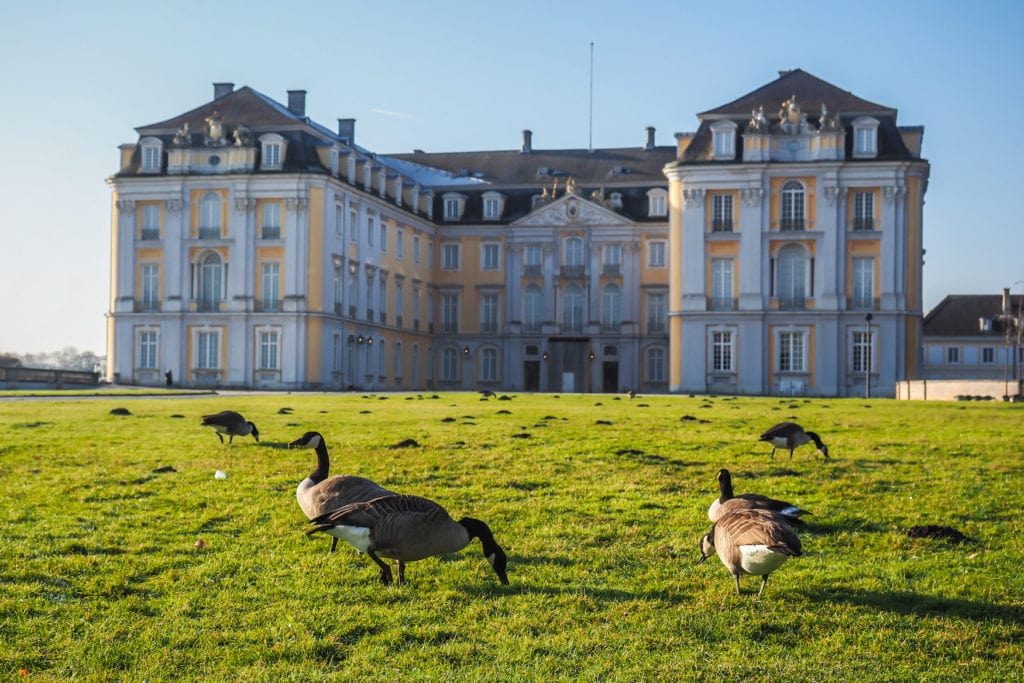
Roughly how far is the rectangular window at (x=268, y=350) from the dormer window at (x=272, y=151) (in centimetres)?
882

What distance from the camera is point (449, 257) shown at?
79.8 meters

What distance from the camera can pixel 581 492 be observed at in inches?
486

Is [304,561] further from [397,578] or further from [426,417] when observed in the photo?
[426,417]

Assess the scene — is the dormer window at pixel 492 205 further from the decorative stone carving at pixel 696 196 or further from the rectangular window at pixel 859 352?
the rectangular window at pixel 859 352

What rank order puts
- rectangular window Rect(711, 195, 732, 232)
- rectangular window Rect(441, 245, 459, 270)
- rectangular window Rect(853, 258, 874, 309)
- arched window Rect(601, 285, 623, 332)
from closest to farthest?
rectangular window Rect(853, 258, 874, 309)
rectangular window Rect(711, 195, 732, 232)
arched window Rect(601, 285, 623, 332)
rectangular window Rect(441, 245, 459, 270)

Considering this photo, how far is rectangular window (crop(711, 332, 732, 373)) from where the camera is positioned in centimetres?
6281

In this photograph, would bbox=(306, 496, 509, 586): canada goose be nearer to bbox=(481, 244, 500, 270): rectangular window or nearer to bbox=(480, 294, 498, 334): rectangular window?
bbox=(480, 294, 498, 334): rectangular window

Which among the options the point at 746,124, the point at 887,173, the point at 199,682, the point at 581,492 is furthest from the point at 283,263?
the point at 199,682

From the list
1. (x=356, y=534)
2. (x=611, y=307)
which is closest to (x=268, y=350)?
(x=611, y=307)

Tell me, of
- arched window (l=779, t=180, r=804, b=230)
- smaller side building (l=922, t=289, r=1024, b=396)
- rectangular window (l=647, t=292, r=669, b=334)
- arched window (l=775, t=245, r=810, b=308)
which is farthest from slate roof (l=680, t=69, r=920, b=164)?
smaller side building (l=922, t=289, r=1024, b=396)

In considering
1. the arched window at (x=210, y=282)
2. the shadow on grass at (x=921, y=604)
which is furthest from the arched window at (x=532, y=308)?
the shadow on grass at (x=921, y=604)

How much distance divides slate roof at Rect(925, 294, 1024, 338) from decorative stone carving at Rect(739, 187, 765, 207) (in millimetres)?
44654

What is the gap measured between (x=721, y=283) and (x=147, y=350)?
102 ft

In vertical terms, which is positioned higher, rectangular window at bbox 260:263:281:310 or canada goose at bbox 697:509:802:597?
rectangular window at bbox 260:263:281:310
